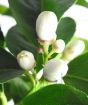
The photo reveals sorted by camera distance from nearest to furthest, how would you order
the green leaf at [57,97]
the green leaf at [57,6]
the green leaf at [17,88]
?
the green leaf at [57,97], the green leaf at [57,6], the green leaf at [17,88]

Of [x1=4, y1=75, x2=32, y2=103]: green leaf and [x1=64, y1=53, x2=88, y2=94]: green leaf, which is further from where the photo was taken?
[x1=4, y1=75, x2=32, y2=103]: green leaf

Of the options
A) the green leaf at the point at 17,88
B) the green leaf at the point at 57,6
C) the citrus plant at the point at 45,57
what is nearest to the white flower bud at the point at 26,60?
the citrus plant at the point at 45,57

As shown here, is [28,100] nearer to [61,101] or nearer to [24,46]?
[61,101]

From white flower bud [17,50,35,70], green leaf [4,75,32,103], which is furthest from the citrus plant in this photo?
green leaf [4,75,32,103]

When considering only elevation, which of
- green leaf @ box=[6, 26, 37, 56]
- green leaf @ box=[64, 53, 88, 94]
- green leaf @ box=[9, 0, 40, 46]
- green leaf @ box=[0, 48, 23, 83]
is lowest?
green leaf @ box=[64, 53, 88, 94]

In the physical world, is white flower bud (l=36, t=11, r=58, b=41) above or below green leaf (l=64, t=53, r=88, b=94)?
above

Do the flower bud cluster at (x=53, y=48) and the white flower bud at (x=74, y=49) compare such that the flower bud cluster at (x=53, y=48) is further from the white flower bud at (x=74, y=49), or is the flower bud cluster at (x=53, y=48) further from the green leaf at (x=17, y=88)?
the green leaf at (x=17, y=88)

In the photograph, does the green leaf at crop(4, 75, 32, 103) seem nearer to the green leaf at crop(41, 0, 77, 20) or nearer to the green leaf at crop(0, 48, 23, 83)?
the green leaf at crop(0, 48, 23, 83)
